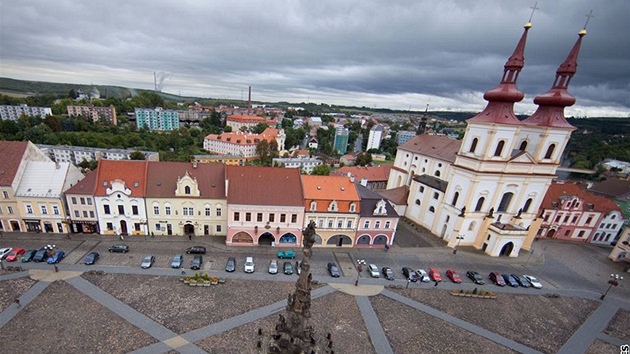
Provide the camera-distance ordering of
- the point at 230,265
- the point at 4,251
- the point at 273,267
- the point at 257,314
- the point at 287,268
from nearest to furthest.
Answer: the point at 257,314 → the point at 4,251 → the point at 230,265 → the point at 273,267 → the point at 287,268

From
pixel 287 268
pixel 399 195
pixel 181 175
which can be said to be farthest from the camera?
pixel 399 195

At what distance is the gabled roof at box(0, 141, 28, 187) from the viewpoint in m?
31.1

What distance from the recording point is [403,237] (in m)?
39.5

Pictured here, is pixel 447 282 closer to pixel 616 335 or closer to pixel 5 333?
pixel 616 335

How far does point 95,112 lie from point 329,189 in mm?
139154

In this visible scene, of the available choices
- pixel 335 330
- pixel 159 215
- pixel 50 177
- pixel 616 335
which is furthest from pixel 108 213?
pixel 616 335

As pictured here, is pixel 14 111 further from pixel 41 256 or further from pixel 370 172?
pixel 370 172

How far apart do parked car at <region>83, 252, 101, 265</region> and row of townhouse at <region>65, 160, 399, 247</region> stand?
5329 mm

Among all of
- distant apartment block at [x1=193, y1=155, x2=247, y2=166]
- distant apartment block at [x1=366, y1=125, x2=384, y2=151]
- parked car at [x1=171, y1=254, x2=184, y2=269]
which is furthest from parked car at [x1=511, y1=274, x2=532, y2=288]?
distant apartment block at [x1=366, y1=125, x2=384, y2=151]

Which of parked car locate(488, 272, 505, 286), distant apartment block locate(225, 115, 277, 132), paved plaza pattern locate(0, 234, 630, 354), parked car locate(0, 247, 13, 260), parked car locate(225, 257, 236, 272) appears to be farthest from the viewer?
distant apartment block locate(225, 115, 277, 132)

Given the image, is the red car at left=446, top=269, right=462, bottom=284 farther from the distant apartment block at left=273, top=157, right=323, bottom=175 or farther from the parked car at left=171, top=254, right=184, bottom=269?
the distant apartment block at left=273, top=157, right=323, bottom=175

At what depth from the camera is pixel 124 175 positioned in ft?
108

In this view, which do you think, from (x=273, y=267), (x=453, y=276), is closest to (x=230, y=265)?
(x=273, y=267)

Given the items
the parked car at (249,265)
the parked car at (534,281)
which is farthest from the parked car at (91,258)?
the parked car at (534,281)
